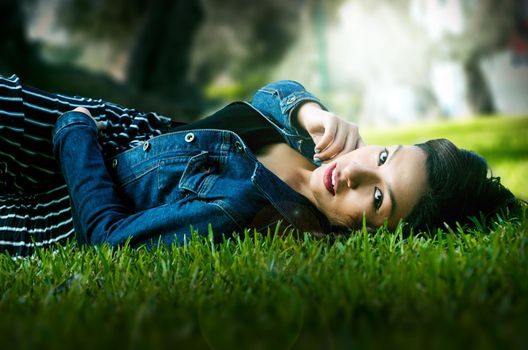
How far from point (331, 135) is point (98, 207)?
57cm

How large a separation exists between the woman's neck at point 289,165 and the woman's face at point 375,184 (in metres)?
0.08

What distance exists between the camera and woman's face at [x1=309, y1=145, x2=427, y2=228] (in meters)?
1.42

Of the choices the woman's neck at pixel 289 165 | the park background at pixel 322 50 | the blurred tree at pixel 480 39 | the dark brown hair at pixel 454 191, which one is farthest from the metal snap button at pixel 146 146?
the blurred tree at pixel 480 39

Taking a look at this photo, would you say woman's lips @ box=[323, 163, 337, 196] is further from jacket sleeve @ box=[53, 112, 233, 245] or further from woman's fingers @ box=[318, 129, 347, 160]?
jacket sleeve @ box=[53, 112, 233, 245]

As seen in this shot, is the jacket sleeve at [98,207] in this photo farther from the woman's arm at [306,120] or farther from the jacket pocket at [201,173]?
the woman's arm at [306,120]

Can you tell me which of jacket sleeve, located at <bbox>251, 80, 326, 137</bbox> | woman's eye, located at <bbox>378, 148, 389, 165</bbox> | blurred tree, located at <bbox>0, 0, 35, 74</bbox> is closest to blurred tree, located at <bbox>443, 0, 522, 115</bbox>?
blurred tree, located at <bbox>0, 0, 35, 74</bbox>

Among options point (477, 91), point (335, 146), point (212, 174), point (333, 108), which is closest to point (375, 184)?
point (335, 146)

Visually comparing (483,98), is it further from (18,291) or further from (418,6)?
(18,291)

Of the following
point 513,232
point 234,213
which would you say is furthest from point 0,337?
point 513,232

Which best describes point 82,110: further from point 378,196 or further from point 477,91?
point 477,91

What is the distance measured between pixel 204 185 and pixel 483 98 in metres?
9.25

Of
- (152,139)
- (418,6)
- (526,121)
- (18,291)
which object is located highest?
(418,6)

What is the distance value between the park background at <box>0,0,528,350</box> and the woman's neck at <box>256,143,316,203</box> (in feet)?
0.49

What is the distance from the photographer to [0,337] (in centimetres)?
77
